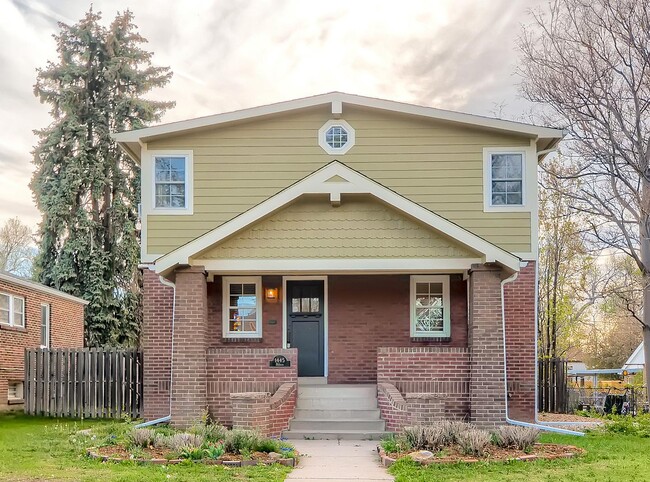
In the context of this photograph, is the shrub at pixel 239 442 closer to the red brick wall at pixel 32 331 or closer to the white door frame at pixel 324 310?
the white door frame at pixel 324 310

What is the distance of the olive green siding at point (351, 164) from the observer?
14695 mm

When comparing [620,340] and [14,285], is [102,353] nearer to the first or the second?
[14,285]

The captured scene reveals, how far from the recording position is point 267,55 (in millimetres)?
17797

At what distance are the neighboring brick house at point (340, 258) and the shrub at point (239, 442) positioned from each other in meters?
2.59

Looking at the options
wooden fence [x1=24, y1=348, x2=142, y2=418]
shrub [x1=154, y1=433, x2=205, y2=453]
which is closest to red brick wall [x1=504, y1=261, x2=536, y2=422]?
shrub [x1=154, y1=433, x2=205, y2=453]

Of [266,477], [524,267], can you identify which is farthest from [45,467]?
[524,267]

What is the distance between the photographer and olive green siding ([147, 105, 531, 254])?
14.7 meters

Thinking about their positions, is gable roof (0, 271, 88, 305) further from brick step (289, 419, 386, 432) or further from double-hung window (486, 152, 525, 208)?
double-hung window (486, 152, 525, 208)

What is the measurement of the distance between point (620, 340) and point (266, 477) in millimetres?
40181

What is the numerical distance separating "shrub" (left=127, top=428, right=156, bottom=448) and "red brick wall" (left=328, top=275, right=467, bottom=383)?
5.58m

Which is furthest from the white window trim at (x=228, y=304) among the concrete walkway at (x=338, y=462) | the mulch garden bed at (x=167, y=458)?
the mulch garden bed at (x=167, y=458)

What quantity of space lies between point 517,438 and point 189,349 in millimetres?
5944

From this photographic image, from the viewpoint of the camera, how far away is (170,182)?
14.9 m

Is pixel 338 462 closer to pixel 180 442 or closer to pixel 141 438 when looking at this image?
pixel 180 442
